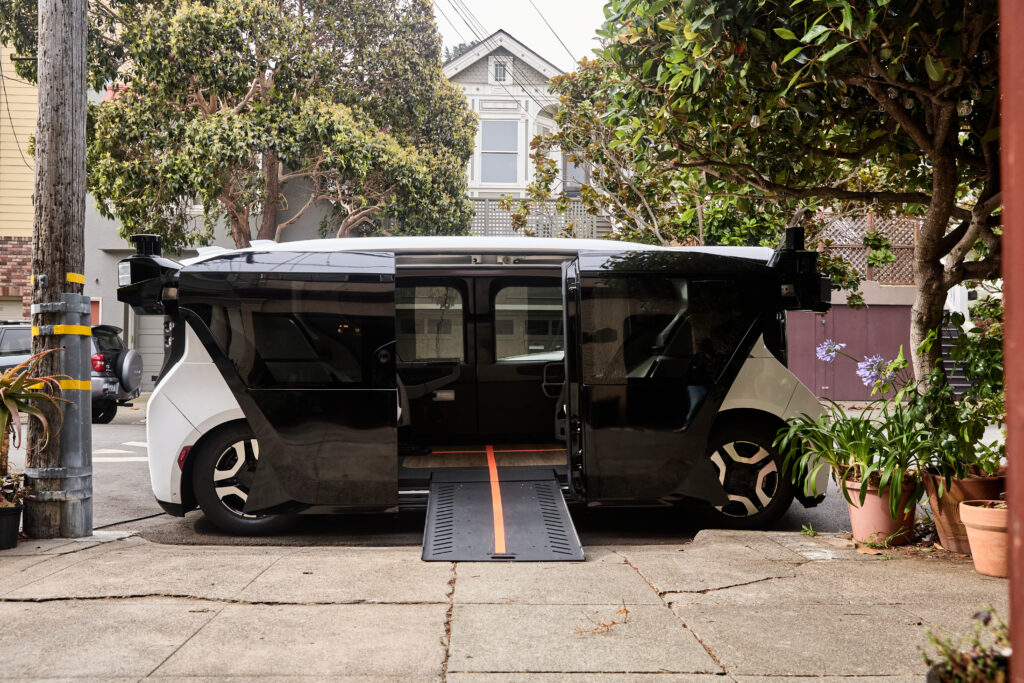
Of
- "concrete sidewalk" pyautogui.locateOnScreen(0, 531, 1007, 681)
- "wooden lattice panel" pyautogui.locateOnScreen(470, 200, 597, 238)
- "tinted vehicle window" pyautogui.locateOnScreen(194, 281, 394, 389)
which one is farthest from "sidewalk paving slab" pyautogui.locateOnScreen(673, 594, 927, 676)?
"wooden lattice panel" pyautogui.locateOnScreen(470, 200, 597, 238)

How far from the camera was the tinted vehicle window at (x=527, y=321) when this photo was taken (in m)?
7.89

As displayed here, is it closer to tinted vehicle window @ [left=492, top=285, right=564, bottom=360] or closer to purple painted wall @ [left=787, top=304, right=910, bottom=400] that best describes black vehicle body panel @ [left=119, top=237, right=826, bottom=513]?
tinted vehicle window @ [left=492, top=285, right=564, bottom=360]

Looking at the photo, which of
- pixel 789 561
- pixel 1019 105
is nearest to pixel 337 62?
pixel 789 561

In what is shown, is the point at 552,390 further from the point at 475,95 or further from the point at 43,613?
the point at 475,95

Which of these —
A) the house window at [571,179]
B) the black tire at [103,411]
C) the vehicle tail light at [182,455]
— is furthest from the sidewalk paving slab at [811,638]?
the house window at [571,179]

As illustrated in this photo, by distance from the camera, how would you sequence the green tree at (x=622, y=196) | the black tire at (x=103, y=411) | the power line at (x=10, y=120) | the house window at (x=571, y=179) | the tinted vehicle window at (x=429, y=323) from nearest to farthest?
1. the tinted vehicle window at (x=429, y=323)
2. the green tree at (x=622, y=196)
3. the black tire at (x=103, y=411)
4. the power line at (x=10, y=120)
5. the house window at (x=571, y=179)

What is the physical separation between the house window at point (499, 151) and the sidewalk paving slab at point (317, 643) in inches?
876

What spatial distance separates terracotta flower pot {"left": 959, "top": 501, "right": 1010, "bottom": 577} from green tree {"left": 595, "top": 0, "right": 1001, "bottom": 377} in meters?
1.38

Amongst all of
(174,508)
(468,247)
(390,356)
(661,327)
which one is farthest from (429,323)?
(174,508)

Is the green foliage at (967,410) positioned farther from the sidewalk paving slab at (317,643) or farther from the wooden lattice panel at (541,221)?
the wooden lattice panel at (541,221)

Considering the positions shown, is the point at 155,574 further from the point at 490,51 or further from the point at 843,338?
the point at 490,51

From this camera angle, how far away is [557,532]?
573 centimetres

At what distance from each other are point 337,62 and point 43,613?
16.4m

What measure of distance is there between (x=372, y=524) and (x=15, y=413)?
2729 mm
